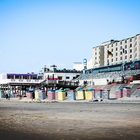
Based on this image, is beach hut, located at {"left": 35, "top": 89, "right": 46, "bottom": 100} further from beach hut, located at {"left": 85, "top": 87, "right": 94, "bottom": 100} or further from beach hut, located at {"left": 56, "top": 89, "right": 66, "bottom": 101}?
beach hut, located at {"left": 85, "top": 87, "right": 94, "bottom": 100}

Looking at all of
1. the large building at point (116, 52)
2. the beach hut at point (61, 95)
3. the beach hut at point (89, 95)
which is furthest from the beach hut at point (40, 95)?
the large building at point (116, 52)

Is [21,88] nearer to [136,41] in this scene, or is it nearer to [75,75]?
[75,75]

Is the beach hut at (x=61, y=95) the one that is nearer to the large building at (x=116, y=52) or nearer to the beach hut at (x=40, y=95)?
the beach hut at (x=40, y=95)

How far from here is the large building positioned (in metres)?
124

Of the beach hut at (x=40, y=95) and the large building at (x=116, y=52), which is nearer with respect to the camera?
the beach hut at (x=40, y=95)

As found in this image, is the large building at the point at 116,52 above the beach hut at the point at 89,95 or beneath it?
above

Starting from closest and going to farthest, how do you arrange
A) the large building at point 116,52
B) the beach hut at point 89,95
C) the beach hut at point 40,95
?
the beach hut at point 89,95, the beach hut at point 40,95, the large building at point 116,52

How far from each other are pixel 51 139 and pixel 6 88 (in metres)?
103

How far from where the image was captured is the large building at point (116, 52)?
124 m

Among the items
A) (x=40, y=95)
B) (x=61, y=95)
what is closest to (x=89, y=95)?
(x=61, y=95)

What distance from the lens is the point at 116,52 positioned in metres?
138

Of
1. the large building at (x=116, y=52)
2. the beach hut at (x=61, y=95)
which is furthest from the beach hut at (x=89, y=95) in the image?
the large building at (x=116, y=52)

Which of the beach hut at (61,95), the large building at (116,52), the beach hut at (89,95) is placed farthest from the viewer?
the large building at (116,52)

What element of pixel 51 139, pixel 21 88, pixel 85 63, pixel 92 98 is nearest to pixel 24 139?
pixel 51 139
